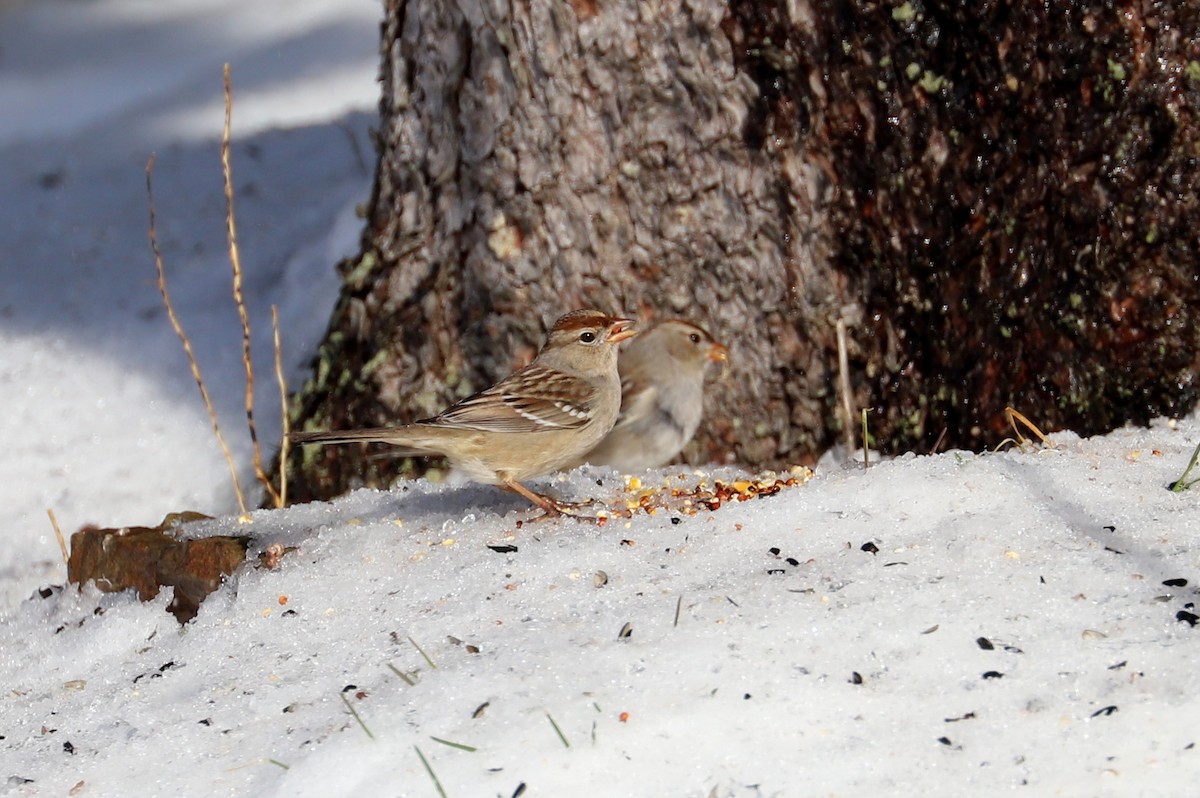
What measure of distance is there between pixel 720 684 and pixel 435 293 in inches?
140

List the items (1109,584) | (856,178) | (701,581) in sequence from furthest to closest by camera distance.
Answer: (856,178), (701,581), (1109,584)

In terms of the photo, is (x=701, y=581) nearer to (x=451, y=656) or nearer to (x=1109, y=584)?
(x=451, y=656)

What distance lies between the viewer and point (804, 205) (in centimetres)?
601

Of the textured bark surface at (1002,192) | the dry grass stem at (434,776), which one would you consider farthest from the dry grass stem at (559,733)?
the textured bark surface at (1002,192)

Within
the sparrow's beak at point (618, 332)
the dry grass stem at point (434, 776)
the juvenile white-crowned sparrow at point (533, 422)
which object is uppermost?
Answer: the sparrow's beak at point (618, 332)

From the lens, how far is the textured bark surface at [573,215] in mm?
5898

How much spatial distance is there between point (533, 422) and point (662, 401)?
1.60 m

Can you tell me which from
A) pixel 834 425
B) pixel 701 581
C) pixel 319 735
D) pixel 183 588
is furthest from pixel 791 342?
pixel 319 735

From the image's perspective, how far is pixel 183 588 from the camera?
4539 mm

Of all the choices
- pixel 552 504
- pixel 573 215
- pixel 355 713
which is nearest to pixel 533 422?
pixel 552 504

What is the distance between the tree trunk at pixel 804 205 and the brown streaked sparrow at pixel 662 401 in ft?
0.40

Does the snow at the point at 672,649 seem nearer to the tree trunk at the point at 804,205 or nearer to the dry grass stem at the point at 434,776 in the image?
the dry grass stem at the point at 434,776

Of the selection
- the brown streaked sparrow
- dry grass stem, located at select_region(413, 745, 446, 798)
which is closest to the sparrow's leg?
the brown streaked sparrow

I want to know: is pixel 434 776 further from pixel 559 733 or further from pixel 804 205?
pixel 804 205
